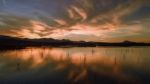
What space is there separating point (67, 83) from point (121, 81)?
624 cm

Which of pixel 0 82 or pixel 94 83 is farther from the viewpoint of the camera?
pixel 94 83

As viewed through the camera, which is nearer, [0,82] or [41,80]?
[0,82]

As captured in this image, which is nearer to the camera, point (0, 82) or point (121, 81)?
point (0, 82)

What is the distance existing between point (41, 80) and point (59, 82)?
2392 millimetres

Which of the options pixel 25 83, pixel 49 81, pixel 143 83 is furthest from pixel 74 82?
pixel 143 83

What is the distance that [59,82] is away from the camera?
28.9 metres

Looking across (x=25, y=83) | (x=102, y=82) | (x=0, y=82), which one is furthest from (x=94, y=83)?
(x=0, y=82)

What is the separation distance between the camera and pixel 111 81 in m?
29.8

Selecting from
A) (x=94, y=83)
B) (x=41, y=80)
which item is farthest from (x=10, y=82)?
(x=94, y=83)

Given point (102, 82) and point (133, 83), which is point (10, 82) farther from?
point (133, 83)

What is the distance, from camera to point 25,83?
27.8 metres

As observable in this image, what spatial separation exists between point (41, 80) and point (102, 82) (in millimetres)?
7007

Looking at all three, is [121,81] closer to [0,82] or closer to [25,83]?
[25,83]

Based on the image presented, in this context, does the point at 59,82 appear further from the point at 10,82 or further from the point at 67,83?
the point at 10,82
